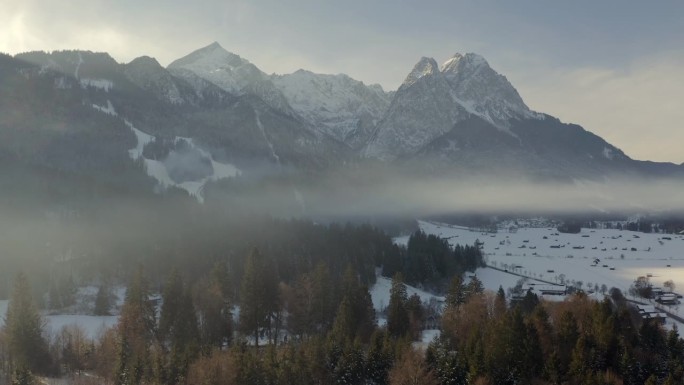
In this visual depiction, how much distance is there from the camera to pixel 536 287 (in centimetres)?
16112

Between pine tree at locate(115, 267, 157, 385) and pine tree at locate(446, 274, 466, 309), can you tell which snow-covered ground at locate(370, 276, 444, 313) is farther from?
pine tree at locate(115, 267, 157, 385)

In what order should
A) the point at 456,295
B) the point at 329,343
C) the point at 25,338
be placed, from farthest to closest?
the point at 456,295, the point at 25,338, the point at 329,343

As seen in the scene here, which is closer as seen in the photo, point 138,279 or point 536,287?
point 138,279

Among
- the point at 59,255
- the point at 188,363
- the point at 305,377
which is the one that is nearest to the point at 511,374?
the point at 305,377

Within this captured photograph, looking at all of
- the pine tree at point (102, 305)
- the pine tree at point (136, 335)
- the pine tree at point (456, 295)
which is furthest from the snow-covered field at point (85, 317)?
the pine tree at point (456, 295)

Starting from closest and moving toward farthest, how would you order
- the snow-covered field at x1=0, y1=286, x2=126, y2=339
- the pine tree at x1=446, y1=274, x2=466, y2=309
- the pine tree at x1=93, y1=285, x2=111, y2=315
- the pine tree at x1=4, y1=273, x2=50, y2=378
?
the pine tree at x1=4, y1=273, x2=50, y2=378, the snow-covered field at x1=0, y1=286, x2=126, y2=339, the pine tree at x1=446, y1=274, x2=466, y2=309, the pine tree at x1=93, y1=285, x2=111, y2=315

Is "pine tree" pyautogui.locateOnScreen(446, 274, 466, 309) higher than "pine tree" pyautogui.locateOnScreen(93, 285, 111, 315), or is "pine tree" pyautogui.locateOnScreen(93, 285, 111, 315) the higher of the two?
"pine tree" pyautogui.locateOnScreen(446, 274, 466, 309)

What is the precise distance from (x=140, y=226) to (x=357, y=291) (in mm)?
94030

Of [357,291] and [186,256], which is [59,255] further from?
[357,291]

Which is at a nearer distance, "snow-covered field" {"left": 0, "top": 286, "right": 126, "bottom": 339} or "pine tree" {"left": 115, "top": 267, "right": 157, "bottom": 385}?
"pine tree" {"left": 115, "top": 267, "right": 157, "bottom": 385}

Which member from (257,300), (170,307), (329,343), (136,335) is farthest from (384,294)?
(136,335)

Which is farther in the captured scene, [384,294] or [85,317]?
[384,294]

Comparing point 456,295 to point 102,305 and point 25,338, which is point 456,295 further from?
point 102,305

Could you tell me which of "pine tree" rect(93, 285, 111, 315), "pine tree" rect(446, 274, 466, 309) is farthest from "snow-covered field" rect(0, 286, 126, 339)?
"pine tree" rect(446, 274, 466, 309)
